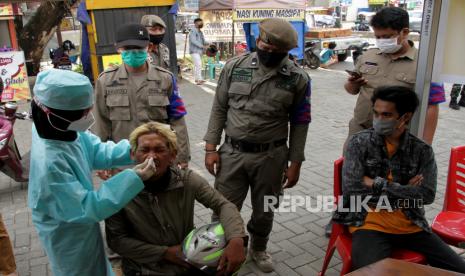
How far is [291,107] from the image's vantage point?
3.03 meters

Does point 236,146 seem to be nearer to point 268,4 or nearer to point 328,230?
point 328,230

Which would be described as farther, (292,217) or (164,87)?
(292,217)

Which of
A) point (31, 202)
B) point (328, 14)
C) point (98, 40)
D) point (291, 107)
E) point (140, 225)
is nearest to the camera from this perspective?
point (31, 202)

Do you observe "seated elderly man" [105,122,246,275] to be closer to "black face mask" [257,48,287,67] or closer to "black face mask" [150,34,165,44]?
"black face mask" [257,48,287,67]

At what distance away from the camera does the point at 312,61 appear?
1419cm

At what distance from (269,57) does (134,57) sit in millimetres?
1027

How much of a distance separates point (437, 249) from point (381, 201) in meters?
0.42

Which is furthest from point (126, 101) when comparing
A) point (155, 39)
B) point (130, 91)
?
point (155, 39)

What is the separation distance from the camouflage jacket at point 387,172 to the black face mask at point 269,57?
739 mm

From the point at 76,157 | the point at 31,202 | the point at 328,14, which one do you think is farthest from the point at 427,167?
the point at 328,14

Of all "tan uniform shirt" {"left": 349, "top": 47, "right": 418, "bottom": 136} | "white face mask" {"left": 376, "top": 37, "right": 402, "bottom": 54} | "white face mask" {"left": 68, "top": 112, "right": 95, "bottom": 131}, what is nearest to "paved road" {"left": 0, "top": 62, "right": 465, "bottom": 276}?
"tan uniform shirt" {"left": 349, "top": 47, "right": 418, "bottom": 136}

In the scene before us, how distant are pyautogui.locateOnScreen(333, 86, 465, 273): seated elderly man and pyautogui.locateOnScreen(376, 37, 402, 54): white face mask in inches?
27.3

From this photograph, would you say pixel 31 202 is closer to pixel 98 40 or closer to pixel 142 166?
pixel 142 166

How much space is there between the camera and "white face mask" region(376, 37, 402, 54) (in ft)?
10.6
